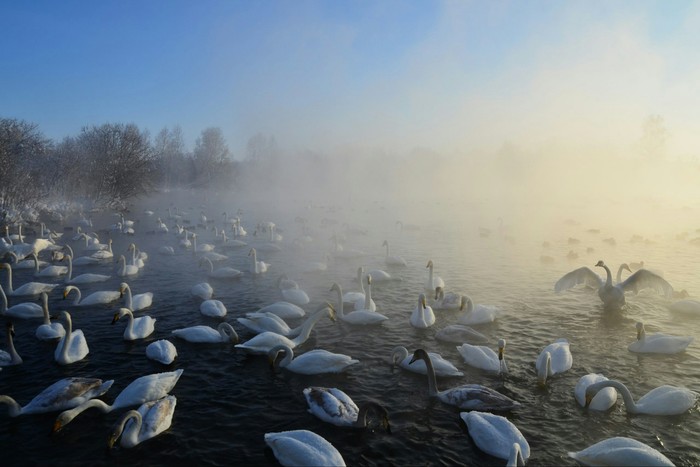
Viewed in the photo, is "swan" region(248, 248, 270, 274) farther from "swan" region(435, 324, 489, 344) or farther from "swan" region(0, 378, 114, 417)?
"swan" region(0, 378, 114, 417)

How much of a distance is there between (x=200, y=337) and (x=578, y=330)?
12014 millimetres

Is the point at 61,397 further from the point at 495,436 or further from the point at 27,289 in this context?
the point at 27,289

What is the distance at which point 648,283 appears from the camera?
15000 mm

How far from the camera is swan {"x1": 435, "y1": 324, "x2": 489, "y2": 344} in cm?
1205

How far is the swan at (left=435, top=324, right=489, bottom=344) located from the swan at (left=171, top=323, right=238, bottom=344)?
19.8ft

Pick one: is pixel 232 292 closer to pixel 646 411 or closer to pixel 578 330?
pixel 578 330

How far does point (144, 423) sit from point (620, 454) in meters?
8.10

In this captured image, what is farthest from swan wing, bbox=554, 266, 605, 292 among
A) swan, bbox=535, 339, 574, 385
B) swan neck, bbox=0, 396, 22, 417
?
swan neck, bbox=0, 396, 22, 417

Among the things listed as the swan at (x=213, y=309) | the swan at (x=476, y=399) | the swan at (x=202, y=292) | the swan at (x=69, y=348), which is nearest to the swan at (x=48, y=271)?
the swan at (x=202, y=292)

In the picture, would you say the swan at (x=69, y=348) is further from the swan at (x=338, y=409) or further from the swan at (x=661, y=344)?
the swan at (x=661, y=344)

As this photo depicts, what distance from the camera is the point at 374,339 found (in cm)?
1261

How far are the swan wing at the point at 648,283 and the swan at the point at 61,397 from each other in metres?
16.9

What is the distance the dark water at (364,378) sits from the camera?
744 cm

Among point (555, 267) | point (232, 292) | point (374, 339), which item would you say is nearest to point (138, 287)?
point (232, 292)
